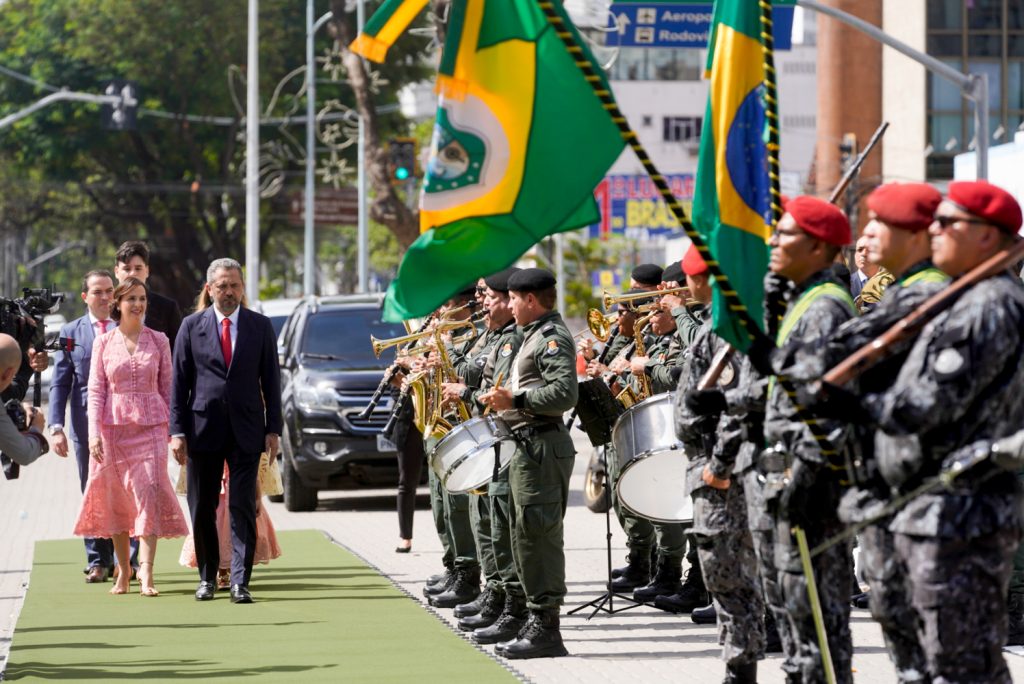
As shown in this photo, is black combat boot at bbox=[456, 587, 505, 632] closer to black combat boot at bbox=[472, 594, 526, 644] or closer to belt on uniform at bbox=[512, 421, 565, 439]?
black combat boot at bbox=[472, 594, 526, 644]

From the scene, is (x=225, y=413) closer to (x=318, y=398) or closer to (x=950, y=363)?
(x=318, y=398)

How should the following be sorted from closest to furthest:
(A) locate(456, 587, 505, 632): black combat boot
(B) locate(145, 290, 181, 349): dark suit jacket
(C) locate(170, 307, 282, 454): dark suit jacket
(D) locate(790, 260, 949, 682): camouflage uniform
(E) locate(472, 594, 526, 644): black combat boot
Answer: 1. (D) locate(790, 260, 949, 682): camouflage uniform
2. (E) locate(472, 594, 526, 644): black combat boot
3. (A) locate(456, 587, 505, 632): black combat boot
4. (C) locate(170, 307, 282, 454): dark suit jacket
5. (B) locate(145, 290, 181, 349): dark suit jacket

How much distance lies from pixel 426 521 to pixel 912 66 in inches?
1953

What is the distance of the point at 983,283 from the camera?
18.3ft

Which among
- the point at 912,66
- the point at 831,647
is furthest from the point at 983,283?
the point at 912,66

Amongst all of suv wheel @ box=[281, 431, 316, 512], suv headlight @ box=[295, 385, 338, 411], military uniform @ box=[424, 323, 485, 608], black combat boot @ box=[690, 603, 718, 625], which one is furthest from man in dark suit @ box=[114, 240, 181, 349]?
suv wheel @ box=[281, 431, 316, 512]

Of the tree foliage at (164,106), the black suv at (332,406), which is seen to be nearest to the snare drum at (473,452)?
the black suv at (332,406)

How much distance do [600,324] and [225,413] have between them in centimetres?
241

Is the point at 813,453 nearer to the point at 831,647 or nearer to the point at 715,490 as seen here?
the point at 831,647

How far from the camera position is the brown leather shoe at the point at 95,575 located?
42.7 feet

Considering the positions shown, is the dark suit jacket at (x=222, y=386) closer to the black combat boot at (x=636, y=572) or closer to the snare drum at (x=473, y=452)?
the snare drum at (x=473, y=452)

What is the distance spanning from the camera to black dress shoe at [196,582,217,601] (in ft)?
39.6

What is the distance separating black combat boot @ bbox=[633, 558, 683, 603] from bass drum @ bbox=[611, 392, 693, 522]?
83.7 inches

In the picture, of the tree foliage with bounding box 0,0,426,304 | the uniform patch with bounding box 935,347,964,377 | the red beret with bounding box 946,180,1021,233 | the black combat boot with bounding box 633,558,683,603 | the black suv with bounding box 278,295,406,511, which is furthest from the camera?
the tree foliage with bounding box 0,0,426,304
